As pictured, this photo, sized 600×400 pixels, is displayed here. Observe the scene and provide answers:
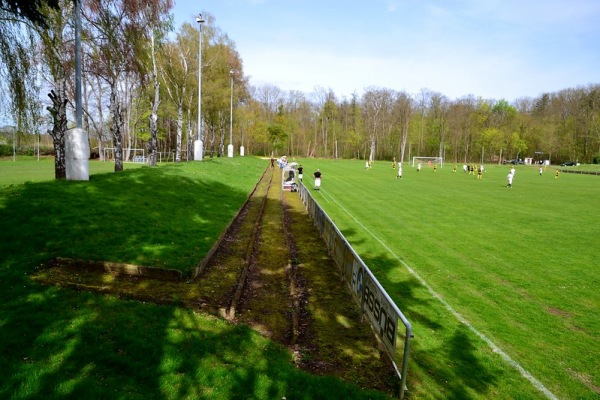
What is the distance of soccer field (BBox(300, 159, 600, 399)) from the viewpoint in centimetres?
626

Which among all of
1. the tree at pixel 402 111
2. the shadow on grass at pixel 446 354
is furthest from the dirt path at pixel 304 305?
the tree at pixel 402 111

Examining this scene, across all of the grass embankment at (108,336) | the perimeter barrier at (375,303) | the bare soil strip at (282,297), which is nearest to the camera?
the grass embankment at (108,336)

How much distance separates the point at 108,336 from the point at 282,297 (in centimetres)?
389

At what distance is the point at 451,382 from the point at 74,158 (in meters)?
12.8

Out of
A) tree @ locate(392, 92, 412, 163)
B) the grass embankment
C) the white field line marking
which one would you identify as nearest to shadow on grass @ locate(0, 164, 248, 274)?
the grass embankment

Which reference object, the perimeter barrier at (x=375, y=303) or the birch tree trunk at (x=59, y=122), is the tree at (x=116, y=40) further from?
the perimeter barrier at (x=375, y=303)

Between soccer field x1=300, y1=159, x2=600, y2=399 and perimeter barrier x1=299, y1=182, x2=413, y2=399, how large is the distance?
0.55 m

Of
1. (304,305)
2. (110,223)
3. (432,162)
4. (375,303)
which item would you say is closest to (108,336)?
(304,305)

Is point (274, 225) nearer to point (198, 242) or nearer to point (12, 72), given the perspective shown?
point (198, 242)

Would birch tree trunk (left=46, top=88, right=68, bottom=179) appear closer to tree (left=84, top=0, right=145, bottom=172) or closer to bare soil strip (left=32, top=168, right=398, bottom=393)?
tree (left=84, top=0, right=145, bottom=172)

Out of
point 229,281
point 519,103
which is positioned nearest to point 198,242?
point 229,281

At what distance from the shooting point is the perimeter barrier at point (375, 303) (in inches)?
218

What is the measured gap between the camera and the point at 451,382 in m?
6.00

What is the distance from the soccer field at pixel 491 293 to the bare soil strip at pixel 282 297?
985mm
